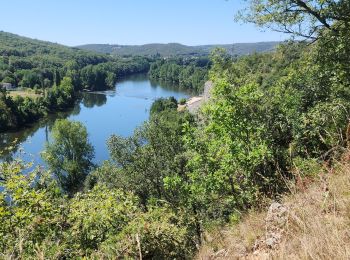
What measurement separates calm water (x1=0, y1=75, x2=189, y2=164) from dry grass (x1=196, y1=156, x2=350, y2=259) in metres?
43.0

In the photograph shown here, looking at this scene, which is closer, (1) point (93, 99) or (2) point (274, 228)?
(2) point (274, 228)

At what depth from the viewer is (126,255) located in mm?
5543

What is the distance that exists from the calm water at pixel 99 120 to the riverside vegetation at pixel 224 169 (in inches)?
1402

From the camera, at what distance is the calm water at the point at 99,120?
67.5 m

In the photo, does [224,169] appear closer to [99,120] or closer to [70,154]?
[70,154]

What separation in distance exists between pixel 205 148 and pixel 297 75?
230 inches

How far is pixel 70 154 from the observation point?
49844mm

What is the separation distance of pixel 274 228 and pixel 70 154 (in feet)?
157

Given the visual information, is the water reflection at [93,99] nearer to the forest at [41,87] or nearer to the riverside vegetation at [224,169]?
the forest at [41,87]

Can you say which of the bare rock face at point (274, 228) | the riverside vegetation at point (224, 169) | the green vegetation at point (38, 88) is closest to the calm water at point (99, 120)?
the green vegetation at point (38, 88)

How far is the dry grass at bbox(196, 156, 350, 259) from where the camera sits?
283 centimetres

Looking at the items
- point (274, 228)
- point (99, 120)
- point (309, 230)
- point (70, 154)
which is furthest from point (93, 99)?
point (309, 230)

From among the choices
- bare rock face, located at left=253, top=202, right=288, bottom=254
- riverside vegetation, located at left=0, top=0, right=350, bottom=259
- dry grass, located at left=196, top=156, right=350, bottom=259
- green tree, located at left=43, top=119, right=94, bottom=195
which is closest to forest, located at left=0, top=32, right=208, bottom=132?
green tree, located at left=43, top=119, right=94, bottom=195

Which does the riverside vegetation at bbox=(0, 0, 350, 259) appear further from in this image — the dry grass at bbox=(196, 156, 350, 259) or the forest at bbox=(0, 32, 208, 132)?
the forest at bbox=(0, 32, 208, 132)
